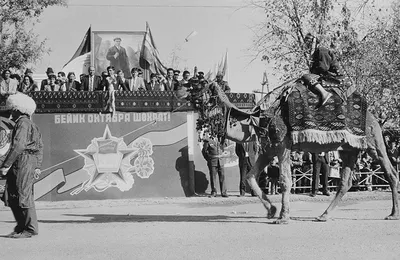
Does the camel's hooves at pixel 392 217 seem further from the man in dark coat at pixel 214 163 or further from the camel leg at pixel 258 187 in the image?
the man in dark coat at pixel 214 163

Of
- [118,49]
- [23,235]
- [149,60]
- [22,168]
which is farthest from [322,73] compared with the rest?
[118,49]

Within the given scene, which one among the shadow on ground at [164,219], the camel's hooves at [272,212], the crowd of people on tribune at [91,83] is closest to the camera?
the camel's hooves at [272,212]

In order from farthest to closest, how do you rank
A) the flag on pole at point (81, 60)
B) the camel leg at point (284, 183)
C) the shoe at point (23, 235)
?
1. the flag on pole at point (81, 60)
2. the camel leg at point (284, 183)
3. the shoe at point (23, 235)

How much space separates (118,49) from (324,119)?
16388 millimetres

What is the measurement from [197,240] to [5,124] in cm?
967

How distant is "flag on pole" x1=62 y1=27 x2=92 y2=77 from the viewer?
24.3m

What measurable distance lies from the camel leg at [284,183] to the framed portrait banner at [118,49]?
50.9 ft

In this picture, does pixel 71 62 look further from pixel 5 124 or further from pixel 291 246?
pixel 291 246

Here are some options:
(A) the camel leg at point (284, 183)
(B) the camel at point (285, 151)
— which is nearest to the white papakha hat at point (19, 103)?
(B) the camel at point (285, 151)

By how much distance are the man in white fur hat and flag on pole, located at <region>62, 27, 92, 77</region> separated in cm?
1376

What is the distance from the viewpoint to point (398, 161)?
1967 centimetres

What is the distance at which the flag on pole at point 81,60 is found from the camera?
24306 millimetres

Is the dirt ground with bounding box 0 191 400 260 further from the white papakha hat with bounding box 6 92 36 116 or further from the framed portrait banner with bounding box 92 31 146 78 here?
the framed portrait banner with bounding box 92 31 146 78

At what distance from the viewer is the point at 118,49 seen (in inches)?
1053
